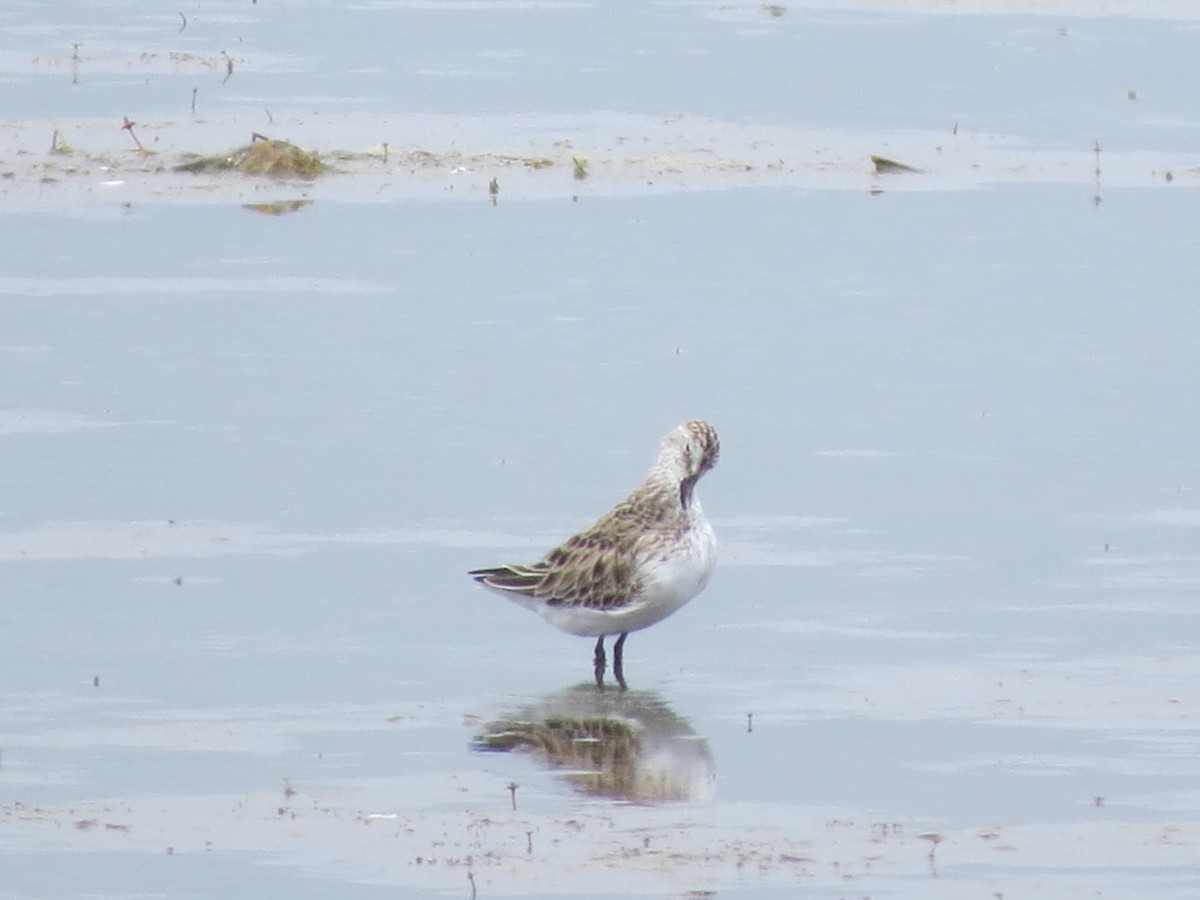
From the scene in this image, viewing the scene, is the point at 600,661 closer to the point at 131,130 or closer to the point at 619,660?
the point at 619,660

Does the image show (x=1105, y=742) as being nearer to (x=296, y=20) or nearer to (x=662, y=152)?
(x=662, y=152)

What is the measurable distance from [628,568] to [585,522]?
173 cm

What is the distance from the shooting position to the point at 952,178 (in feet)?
62.8

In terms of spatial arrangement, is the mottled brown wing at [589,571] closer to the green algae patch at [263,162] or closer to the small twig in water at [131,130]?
the green algae patch at [263,162]

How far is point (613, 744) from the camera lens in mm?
9234

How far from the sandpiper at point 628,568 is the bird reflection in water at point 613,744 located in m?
0.27

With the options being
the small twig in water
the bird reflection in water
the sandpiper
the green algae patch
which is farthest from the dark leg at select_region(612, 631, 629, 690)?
the small twig in water

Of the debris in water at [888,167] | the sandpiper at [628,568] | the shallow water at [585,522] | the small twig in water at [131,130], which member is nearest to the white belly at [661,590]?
the sandpiper at [628,568]

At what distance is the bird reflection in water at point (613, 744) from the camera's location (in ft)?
28.8

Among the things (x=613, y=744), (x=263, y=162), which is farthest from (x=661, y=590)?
(x=263, y=162)

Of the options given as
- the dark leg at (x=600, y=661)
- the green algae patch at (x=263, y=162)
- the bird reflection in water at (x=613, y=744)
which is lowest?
the bird reflection in water at (x=613, y=744)

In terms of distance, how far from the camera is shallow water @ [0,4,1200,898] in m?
8.32

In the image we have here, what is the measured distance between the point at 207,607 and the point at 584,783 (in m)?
2.31

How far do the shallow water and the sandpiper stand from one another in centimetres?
22
